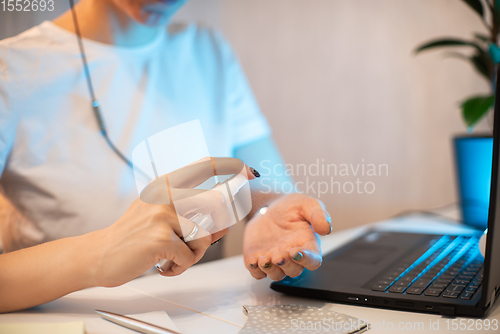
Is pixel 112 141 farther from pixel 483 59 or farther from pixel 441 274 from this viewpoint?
pixel 483 59

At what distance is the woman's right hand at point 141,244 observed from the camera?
378mm

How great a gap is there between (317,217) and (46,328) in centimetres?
30

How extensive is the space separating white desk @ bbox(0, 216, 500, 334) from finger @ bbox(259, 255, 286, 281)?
3 centimetres

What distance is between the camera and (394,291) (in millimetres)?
408

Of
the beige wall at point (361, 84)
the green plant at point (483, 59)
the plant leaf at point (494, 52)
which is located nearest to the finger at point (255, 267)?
the beige wall at point (361, 84)

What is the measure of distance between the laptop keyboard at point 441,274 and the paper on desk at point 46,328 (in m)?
0.30

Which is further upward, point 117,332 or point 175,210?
point 175,210

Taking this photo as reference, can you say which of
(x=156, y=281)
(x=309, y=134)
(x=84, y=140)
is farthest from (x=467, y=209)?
(x=84, y=140)

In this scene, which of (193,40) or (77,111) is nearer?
(77,111)

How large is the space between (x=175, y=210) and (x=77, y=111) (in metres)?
0.34

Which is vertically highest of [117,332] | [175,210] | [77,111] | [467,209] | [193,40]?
[193,40]

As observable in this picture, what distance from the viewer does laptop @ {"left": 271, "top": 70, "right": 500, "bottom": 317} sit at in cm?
35

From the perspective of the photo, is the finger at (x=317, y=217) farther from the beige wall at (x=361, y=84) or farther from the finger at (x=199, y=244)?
the beige wall at (x=361, y=84)

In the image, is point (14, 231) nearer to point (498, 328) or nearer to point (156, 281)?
point (156, 281)
